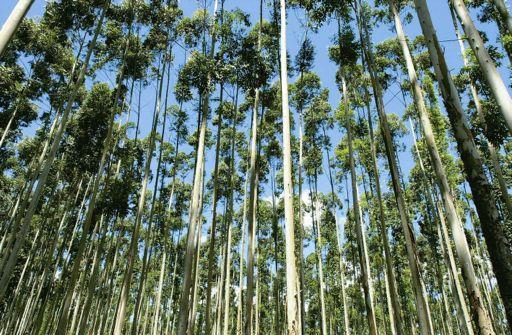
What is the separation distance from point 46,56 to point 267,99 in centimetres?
954

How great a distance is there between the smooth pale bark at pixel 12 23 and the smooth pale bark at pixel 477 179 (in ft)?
17.2

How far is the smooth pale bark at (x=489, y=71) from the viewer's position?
160 inches

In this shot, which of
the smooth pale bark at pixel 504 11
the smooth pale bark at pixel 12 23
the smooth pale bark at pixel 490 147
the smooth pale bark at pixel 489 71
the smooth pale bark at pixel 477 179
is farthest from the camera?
the smooth pale bark at pixel 490 147

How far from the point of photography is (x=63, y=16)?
12.5 m

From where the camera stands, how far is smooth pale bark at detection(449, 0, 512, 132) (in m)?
4.05

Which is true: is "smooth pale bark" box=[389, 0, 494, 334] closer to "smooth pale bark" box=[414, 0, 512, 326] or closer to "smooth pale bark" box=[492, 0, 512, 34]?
"smooth pale bark" box=[414, 0, 512, 326]

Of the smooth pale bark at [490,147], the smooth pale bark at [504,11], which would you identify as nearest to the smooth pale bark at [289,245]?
the smooth pale bark at [504,11]

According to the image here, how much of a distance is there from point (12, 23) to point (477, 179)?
550 centimetres

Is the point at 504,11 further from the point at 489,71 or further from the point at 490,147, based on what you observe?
the point at 490,147

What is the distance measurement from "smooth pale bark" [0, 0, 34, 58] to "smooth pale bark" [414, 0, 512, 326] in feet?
17.2

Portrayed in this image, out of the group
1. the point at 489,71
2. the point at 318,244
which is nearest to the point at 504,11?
the point at 489,71

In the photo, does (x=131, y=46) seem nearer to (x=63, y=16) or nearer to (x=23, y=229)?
(x=63, y=16)

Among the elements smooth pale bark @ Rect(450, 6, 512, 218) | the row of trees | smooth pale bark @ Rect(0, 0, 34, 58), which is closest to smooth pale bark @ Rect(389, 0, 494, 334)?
the row of trees

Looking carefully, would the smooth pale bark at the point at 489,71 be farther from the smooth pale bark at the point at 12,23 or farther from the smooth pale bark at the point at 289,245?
the smooth pale bark at the point at 12,23
